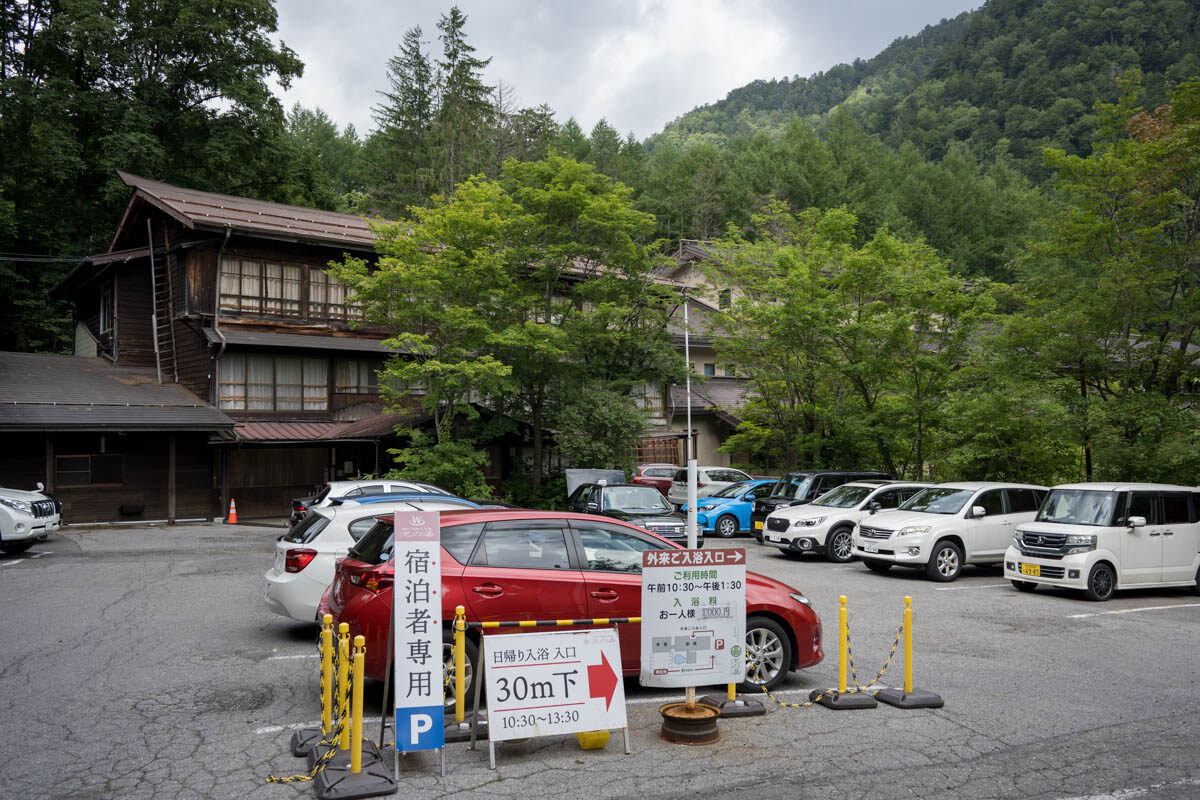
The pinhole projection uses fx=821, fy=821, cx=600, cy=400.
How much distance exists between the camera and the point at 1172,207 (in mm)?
18188

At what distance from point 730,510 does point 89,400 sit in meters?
18.5

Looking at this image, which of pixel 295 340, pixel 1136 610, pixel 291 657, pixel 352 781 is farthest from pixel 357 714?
pixel 295 340

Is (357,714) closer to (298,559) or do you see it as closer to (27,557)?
(298,559)

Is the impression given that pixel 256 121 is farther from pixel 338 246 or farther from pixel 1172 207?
pixel 1172 207

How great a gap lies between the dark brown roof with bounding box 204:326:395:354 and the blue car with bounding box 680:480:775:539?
10.7 m

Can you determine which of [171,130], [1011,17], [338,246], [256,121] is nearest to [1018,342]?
[338,246]

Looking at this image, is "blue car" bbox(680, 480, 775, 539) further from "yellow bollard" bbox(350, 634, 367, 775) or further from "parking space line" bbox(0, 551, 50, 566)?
"yellow bollard" bbox(350, 634, 367, 775)

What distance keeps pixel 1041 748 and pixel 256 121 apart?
40240 millimetres

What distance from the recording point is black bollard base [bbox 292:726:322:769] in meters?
5.85

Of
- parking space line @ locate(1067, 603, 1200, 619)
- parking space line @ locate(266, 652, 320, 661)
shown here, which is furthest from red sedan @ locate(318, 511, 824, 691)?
parking space line @ locate(1067, 603, 1200, 619)

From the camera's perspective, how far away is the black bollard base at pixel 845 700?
22.8 ft

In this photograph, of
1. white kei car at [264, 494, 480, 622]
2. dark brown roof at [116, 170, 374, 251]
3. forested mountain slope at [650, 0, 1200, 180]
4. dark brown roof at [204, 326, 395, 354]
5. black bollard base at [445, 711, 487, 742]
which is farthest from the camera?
forested mountain slope at [650, 0, 1200, 180]

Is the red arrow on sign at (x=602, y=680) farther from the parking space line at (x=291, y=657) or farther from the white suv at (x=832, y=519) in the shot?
the white suv at (x=832, y=519)

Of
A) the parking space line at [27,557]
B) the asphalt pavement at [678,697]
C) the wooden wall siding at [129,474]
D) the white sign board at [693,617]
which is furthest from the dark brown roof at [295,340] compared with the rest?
the white sign board at [693,617]
